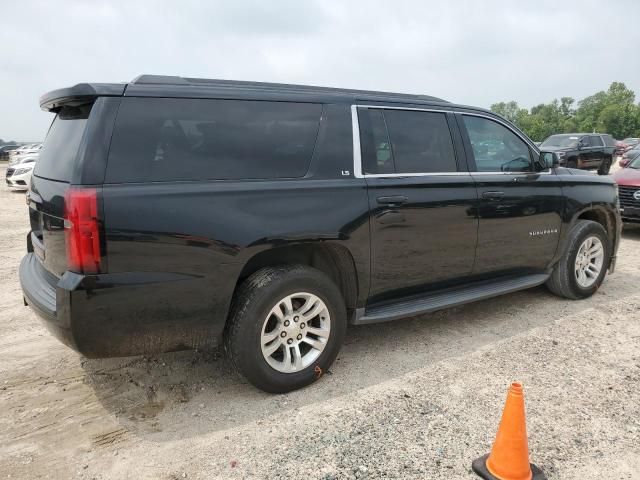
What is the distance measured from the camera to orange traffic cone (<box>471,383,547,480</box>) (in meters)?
2.34

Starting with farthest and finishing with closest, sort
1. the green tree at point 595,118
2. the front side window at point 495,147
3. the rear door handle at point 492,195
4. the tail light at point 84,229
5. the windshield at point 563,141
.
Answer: the green tree at point 595,118 → the windshield at point 563,141 → the front side window at point 495,147 → the rear door handle at point 492,195 → the tail light at point 84,229

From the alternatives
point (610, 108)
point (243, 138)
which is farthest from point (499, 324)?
point (610, 108)

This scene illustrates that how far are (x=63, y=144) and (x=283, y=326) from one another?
172cm

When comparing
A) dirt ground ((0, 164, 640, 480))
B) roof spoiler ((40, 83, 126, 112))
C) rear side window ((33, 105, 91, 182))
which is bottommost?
dirt ground ((0, 164, 640, 480))

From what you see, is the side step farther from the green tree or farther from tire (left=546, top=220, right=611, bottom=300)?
the green tree

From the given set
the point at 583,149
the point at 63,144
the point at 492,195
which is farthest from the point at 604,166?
the point at 63,144

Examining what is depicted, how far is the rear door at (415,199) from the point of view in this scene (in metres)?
3.50

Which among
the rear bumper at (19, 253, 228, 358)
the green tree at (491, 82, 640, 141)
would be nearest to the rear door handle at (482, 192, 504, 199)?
the rear bumper at (19, 253, 228, 358)

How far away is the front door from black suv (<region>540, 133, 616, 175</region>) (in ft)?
46.8

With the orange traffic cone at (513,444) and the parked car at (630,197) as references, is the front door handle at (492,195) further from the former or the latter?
the parked car at (630,197)

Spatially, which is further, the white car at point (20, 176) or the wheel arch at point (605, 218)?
the white car at point (20, 176)

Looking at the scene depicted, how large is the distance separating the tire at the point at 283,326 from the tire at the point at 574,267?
8.87 feet

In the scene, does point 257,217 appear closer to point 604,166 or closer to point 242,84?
point 242,84

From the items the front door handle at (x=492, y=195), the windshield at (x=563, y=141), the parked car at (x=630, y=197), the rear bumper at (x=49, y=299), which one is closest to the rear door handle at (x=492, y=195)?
the front door handle at (x=492, y=195)
